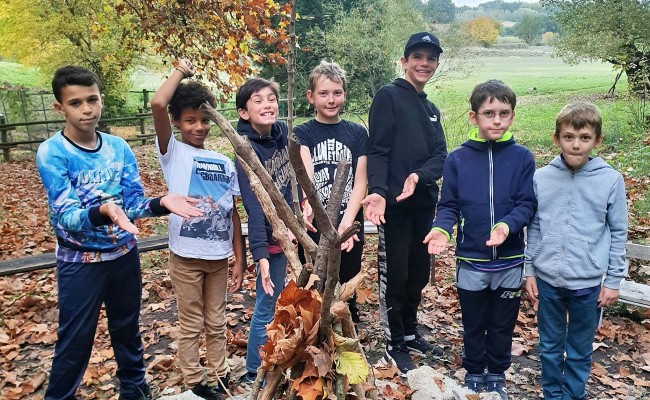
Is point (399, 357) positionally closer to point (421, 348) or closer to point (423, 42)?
point (421, 348)

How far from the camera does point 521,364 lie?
3787 millimetres

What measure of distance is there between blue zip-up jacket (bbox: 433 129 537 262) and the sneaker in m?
0.93

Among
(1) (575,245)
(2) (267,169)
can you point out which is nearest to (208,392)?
(2) (267,169)

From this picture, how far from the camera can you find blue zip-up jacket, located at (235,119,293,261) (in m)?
2.83

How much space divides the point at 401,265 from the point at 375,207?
536 mm

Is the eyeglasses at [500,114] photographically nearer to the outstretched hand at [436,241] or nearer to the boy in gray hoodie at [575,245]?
the boy in gray hoodie at [575,245]

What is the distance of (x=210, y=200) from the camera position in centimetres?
287

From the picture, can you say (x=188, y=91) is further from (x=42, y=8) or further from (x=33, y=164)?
(x=42, y=8)

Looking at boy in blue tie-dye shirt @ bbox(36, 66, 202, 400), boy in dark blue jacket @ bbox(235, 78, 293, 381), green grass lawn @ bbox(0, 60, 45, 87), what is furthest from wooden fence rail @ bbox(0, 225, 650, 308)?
green grass lawn @ bbox(0, 60, 45, 87)

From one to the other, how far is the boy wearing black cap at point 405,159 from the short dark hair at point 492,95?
45 cm

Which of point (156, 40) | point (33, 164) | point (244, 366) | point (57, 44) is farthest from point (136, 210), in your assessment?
point (57, 44)

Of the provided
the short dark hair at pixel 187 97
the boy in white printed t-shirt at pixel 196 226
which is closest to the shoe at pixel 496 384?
the boy in white printed t-shirt at pixel 196 226

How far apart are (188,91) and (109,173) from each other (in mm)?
609

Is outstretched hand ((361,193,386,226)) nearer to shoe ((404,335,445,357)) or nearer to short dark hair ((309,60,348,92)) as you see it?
short dark hair ((309,60,348,92))
